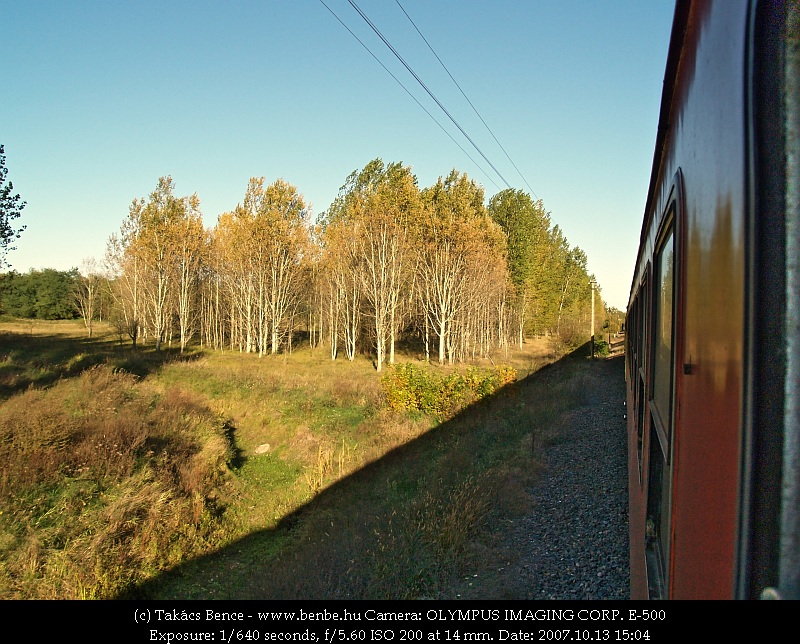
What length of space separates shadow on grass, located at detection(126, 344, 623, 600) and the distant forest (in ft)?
53.2

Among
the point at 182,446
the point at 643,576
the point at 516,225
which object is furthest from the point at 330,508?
the point at 516,225

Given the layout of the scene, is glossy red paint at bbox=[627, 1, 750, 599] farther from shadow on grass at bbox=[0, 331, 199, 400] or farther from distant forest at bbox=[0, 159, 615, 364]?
distant forest at bbox=[0, 159, 615, 364]

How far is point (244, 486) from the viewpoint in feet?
39.2

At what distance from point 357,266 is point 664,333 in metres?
27.8

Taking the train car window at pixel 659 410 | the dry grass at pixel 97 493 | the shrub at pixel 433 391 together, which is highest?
the train car window at pixel 659 410

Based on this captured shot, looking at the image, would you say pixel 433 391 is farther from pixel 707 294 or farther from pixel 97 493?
pixel 707 294

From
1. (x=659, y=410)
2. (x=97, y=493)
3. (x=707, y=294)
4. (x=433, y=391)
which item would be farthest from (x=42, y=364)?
(x=707, y=294)

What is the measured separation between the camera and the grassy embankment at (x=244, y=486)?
6.71 metres

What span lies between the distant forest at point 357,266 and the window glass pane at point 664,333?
2491 centimetres

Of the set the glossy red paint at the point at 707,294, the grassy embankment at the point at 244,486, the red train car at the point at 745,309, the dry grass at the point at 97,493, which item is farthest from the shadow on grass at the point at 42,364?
the red train car at the point at 745,309

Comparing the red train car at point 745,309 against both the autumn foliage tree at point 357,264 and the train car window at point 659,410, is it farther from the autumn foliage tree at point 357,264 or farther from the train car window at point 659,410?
the autumn foliage tree at point 357,264
